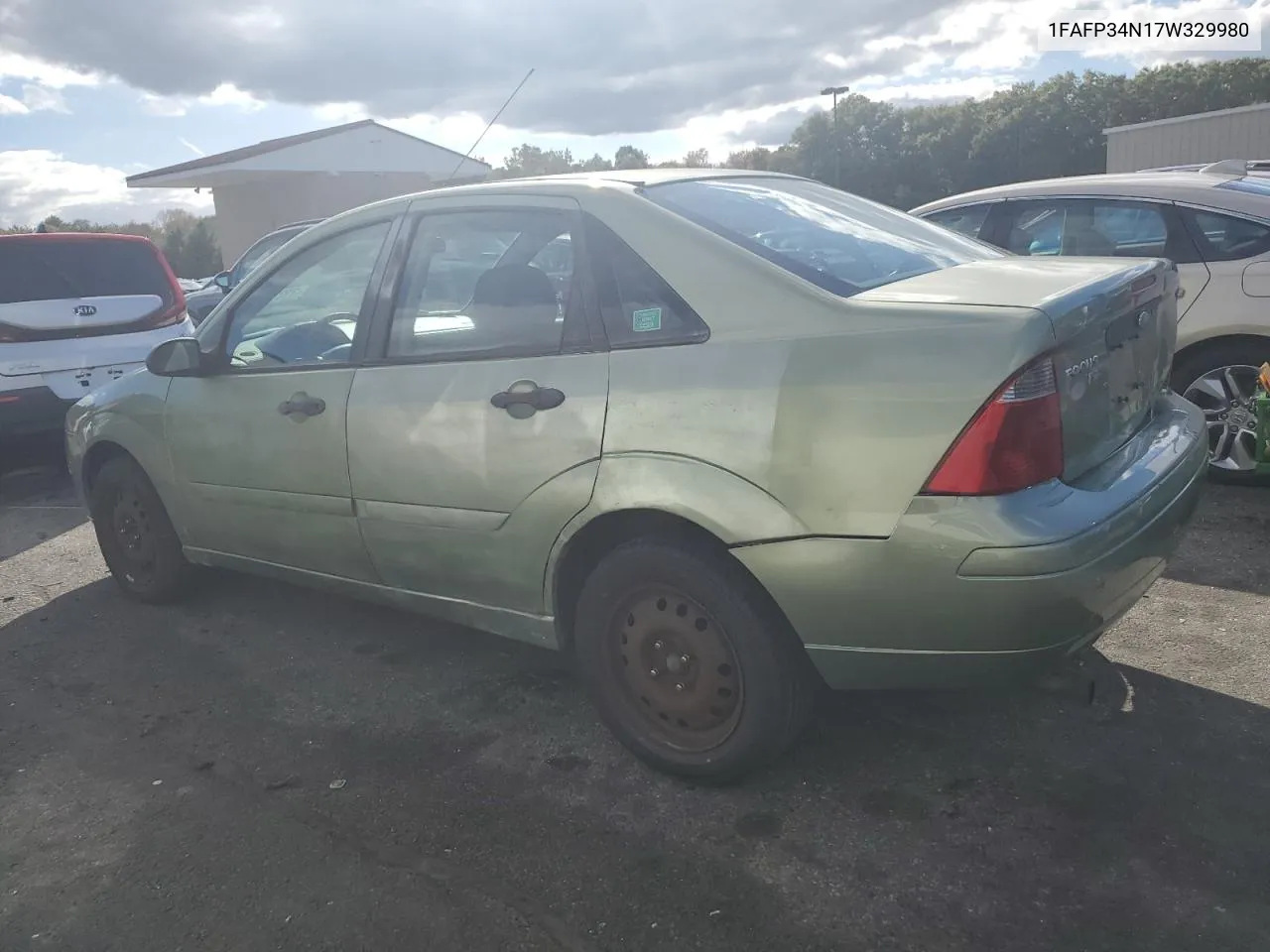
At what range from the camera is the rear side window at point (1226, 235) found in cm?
518

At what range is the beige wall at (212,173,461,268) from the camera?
3173cm

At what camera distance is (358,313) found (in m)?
3.58

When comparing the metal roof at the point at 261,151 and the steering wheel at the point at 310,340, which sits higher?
the metal roof at the point at 261,151

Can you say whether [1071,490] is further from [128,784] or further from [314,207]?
[314,207]

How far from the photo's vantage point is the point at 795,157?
144 ft

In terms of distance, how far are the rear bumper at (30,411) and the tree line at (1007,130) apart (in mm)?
30041

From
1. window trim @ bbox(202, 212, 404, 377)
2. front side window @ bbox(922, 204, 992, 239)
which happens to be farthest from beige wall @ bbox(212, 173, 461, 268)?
Answer: window trim @ bbox(202, 212, 404, 377)

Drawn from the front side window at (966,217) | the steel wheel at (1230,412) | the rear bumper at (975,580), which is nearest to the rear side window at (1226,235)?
the steel wheel at (1230,412)

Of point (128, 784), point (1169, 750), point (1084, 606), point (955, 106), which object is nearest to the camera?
point (1084, 606)

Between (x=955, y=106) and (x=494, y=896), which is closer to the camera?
(x=494, y=896)

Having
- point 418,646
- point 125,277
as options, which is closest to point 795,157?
point 125,277

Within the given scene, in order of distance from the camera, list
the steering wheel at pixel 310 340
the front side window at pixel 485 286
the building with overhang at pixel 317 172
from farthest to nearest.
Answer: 1. the building with overhang at pixel 317 172
2. the steering wheel at pixel 310 340
3. the front side window at pixel 485 286

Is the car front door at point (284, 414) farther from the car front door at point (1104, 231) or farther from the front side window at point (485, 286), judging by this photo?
the car front door at point (1104, 231)

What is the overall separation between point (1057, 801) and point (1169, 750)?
1.51 ft
